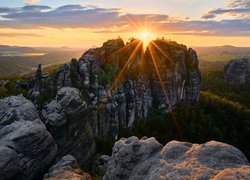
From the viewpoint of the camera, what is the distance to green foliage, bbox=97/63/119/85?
9406 centimetres

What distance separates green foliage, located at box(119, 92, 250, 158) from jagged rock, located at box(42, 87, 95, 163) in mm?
42106

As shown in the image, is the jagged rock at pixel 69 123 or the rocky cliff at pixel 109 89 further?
the rocky cliff at pixel 109 89

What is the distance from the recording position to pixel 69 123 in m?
54.3

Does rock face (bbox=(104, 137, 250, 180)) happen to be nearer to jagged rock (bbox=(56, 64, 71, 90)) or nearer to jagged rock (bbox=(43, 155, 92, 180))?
jagged rock (bbox=(43, 155, 92, 180))

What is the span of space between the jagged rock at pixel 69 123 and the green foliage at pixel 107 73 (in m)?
36.1

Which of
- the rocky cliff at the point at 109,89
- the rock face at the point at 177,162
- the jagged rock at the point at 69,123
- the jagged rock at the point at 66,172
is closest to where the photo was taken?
the rock face at the point at 177,162

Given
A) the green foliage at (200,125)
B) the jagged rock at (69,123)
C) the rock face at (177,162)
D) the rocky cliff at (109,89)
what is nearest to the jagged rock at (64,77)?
the rocky cliff at (109,89)

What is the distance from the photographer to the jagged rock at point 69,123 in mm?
51688

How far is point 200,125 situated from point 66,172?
9469cm

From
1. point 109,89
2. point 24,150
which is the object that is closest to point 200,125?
point 109,89

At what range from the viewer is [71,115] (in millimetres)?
54344

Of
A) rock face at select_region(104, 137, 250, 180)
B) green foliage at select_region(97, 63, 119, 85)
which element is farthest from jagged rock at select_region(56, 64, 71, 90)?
rock face at select_region(104, 137, 250, 180)

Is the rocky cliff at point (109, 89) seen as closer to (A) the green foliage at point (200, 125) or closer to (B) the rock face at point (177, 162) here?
(A) the green foliage at point (200, 125)

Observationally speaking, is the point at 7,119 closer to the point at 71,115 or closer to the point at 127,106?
the point at 71,115
